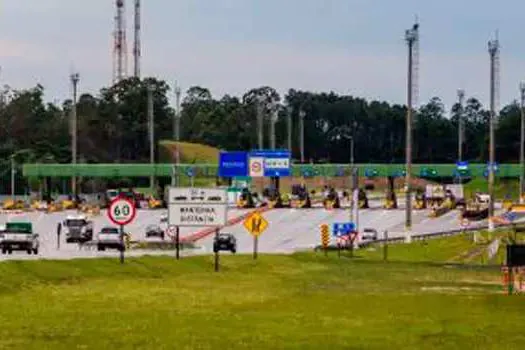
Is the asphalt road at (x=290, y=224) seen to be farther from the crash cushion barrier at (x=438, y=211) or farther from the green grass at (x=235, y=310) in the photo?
the green grass at (x=235, y=310)

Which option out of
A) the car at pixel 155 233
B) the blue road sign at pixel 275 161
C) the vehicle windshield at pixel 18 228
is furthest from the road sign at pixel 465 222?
the vehicle windshield at pixel 18 228

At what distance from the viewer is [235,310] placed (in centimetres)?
2364

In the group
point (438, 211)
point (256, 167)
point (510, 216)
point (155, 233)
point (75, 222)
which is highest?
point (256, 167)

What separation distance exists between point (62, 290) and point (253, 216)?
72.6ft

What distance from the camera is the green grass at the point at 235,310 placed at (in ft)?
60.3

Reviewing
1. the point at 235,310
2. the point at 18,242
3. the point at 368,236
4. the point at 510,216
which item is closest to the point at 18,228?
the point at 18,242

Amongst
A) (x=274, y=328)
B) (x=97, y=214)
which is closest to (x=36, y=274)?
(x=274, y=328)

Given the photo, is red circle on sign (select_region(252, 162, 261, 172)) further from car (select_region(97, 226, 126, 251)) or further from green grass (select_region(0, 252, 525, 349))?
green grass (select_region(0, 252, 525, 349))

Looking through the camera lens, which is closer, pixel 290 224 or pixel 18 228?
pixel 18 228

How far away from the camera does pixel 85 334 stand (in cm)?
1862

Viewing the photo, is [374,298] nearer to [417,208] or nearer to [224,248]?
[224,248]

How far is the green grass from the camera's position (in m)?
18.4

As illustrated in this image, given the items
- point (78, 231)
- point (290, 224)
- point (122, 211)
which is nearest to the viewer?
point (122, 211)

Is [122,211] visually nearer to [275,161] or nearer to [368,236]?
[368,236]
